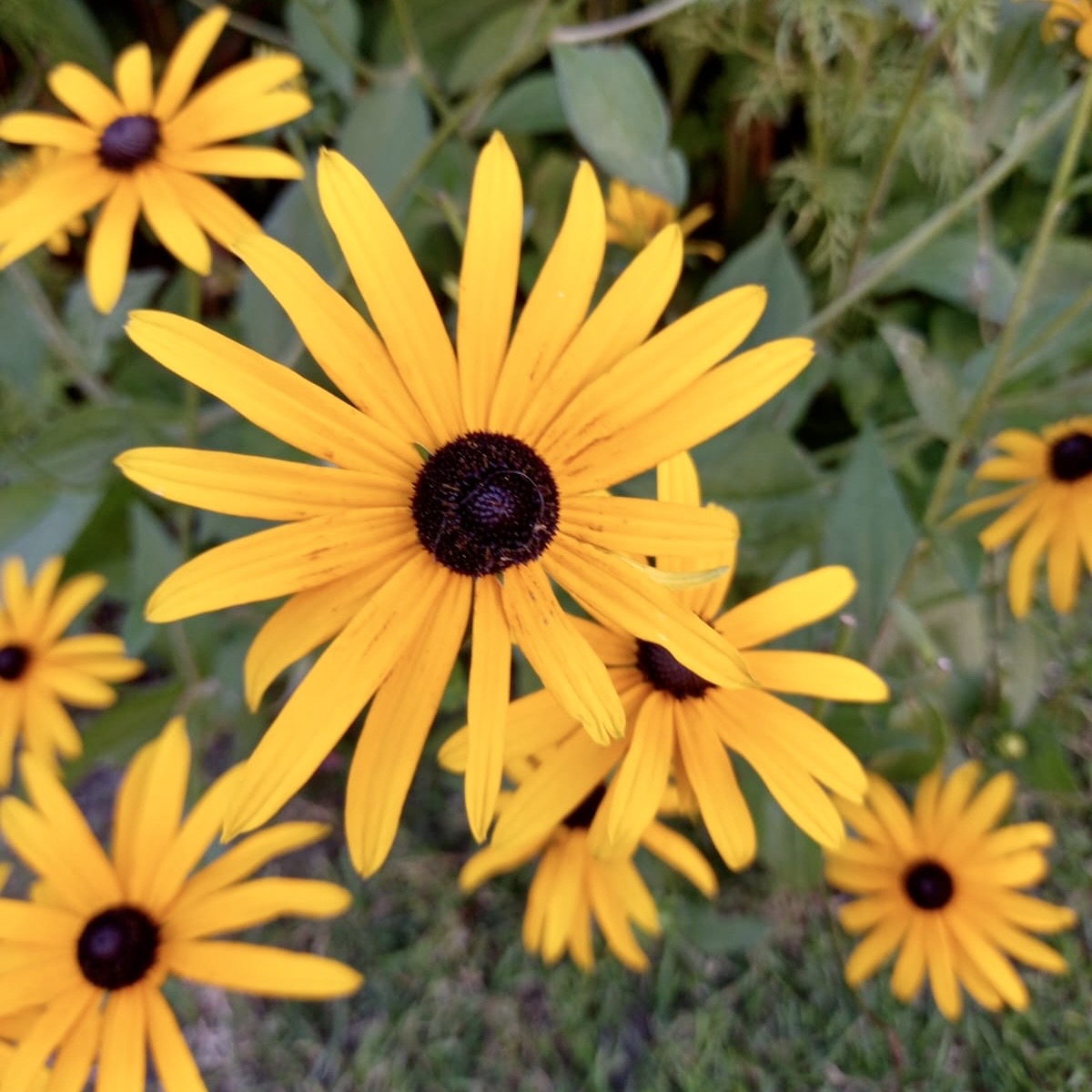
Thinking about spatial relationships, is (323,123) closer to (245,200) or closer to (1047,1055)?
(245,200)

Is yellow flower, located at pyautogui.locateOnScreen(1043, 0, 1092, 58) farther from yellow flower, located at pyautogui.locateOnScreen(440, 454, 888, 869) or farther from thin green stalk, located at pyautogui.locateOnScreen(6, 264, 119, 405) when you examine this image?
thin green stalk, located at pyautogui.locateOnScreen(6, 264, 119, 405)

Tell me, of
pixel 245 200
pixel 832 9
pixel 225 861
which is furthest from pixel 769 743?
pixel 245 200

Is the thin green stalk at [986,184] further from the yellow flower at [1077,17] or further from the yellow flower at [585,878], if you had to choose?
the yellow flower at [585,878]

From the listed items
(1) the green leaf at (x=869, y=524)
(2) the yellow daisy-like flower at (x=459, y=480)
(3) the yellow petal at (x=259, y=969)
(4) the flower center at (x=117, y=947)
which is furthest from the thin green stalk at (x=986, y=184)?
(4) the flower center at (x=117, y=947)

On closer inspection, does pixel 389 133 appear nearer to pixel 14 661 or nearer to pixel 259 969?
pixel 14 661

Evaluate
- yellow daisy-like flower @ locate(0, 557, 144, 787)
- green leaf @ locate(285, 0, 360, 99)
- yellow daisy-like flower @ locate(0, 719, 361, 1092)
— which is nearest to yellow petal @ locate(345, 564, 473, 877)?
yellow daisy-like flower @ locate(0, 719, 361, 1092)

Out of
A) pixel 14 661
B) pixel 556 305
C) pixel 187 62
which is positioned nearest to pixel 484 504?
pixel 556 305
